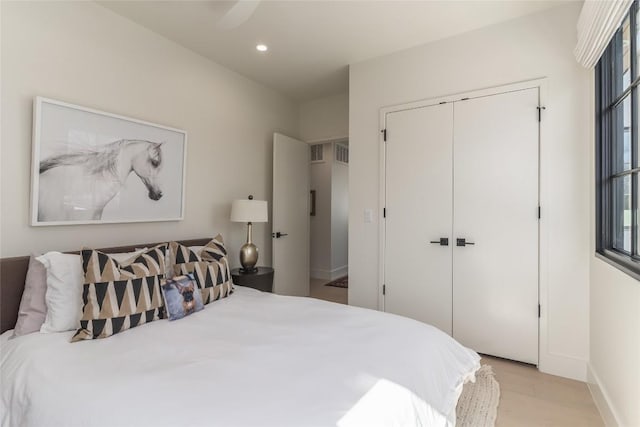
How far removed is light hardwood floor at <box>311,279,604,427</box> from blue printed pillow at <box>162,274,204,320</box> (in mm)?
1960

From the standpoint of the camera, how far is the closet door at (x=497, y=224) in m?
2.49

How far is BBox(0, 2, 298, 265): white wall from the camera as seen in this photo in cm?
197

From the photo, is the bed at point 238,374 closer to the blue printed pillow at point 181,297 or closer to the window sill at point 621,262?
the blue printed pillow at point 181,297

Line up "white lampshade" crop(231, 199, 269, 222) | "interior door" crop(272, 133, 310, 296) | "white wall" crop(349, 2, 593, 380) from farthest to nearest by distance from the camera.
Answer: "interior door" crop(272, 133, 310, 296) → "white lampshade" crop(231, 199, 269, 222) → "white wall" crop(349, 2, 593, 380)

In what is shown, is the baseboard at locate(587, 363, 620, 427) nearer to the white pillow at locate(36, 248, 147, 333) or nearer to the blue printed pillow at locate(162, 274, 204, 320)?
the blue printed pillow at locate(162, 274, 204, 320)

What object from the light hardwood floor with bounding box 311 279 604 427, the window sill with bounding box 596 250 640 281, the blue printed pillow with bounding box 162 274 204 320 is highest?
the window sill with bounding box 596 250 640 281

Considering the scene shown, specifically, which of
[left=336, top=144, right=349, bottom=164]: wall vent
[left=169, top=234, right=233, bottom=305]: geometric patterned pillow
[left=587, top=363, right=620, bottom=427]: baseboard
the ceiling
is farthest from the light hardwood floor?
[left=336, top=144, right=349, bottom=164]: wall vent

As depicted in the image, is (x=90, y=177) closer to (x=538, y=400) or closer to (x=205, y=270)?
(x=205, y=270)

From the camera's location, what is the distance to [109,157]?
2.40 meters

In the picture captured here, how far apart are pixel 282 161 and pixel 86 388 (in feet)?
10.5

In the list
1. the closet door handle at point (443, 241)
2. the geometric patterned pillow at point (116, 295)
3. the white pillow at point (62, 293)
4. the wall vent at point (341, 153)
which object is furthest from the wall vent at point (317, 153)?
the white pillow at point (62, 293)

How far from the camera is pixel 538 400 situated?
2.05m

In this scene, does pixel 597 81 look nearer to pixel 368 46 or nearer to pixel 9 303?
pixel 368 46

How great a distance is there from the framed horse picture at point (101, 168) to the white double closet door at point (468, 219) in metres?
2.09
